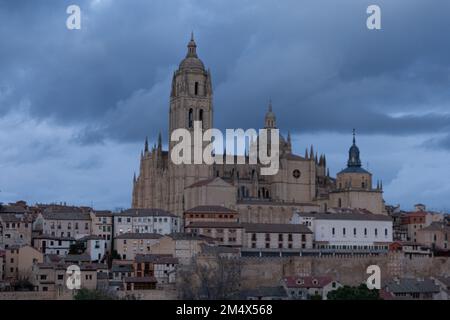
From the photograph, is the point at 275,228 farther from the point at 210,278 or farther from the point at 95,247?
the point at 210,278

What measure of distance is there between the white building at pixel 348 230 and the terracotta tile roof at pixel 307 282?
35.9 ft

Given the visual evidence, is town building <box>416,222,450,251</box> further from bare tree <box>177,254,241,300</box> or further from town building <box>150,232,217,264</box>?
bare tree <box>177,254,241,300</box>

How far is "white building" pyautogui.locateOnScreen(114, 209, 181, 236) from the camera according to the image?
6962 centimetres

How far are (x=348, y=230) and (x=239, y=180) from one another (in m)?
14.3

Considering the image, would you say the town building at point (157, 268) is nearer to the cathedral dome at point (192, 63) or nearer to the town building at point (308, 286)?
the town building at point (308, 286)

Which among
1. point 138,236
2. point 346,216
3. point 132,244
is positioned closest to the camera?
point 132,244

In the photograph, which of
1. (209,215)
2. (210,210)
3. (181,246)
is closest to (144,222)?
(209,215)

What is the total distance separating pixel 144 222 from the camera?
7075 centimetres

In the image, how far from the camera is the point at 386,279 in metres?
63.5

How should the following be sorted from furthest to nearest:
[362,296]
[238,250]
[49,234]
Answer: [49,234], [238,250], [362,296]

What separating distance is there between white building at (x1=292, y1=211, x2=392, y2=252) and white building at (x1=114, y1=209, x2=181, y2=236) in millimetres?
9576
